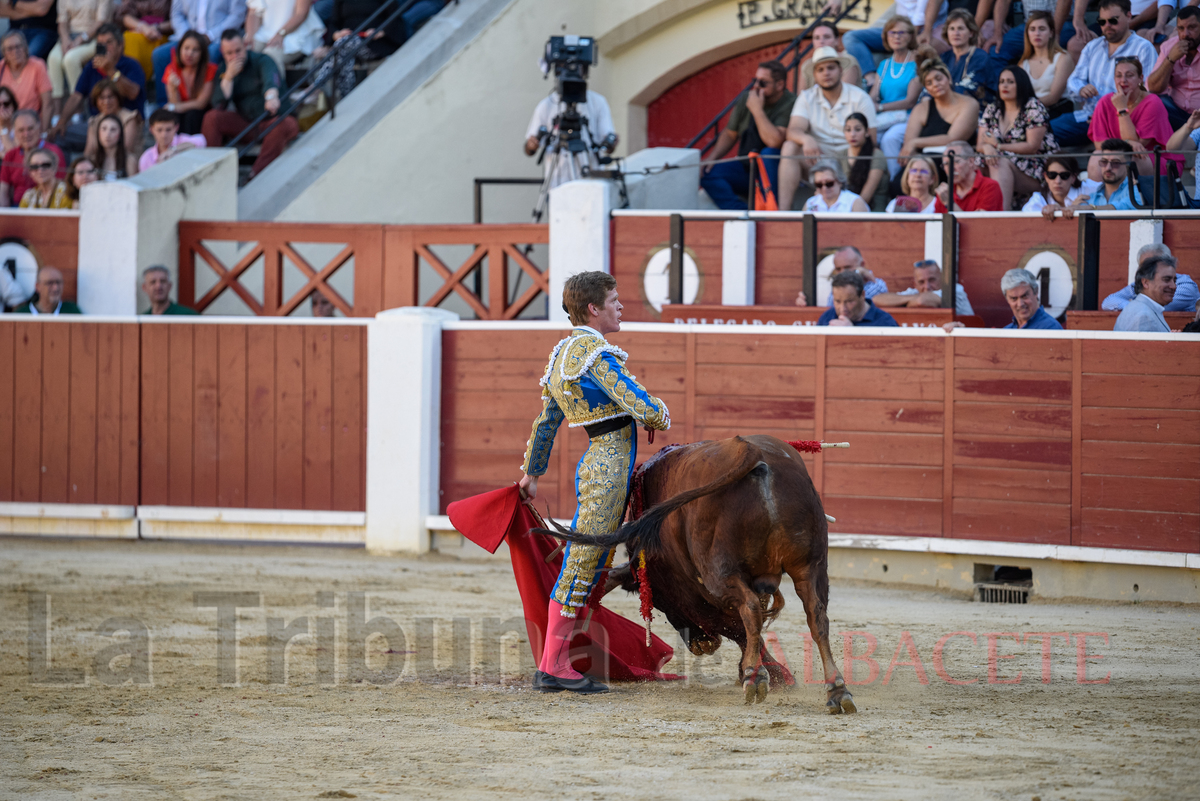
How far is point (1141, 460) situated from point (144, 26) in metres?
8.92

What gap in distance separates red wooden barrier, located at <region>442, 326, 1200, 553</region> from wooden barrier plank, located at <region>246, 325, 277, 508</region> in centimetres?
117

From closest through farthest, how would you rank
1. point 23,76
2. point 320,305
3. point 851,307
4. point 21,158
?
point 851,307 < point 320,305 < point 21,158 < point 23,76

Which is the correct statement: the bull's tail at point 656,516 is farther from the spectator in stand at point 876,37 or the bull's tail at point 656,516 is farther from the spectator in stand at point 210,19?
the spectator in stand at point 210,19

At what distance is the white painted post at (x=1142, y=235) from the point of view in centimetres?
675

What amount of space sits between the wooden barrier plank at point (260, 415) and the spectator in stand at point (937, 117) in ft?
12.9

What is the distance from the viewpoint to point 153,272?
838 cm

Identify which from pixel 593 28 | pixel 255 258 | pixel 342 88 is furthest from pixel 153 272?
pixel 593 28

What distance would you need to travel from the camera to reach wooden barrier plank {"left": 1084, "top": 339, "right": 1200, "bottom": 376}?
6191 mm

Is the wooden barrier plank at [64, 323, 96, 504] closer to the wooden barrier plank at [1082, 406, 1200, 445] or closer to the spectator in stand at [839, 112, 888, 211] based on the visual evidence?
the spectator in stand at [839, 112, 888, 211]

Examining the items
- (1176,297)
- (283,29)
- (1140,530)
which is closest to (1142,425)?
(1140,530)

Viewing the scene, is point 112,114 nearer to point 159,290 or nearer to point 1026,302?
point 159,290

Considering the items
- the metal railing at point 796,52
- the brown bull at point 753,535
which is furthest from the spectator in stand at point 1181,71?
the brown bull at point 753,535

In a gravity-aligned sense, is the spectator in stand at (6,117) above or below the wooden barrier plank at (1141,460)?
above

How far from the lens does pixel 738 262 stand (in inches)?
308
